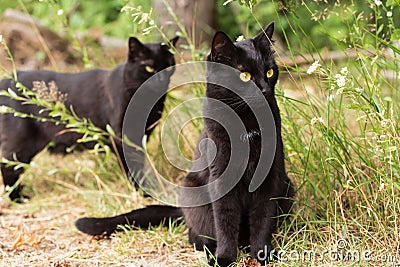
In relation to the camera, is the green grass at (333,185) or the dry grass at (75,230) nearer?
the green grass at (333,185)

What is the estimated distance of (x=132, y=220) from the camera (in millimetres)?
2932

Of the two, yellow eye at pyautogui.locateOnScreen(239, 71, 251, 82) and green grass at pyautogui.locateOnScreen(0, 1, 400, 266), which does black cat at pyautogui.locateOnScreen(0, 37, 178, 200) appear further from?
yellow eye at pyautogui.locateOnScreen(239, 71, 251, 82)

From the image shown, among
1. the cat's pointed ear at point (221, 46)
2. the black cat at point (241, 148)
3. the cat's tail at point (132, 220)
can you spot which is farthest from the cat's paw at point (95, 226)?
the cat's pointed ear at point (221, 46)

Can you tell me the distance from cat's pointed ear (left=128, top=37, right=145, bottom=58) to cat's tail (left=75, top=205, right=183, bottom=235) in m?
1.32

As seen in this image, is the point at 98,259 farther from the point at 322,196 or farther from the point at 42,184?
the point at 42,184

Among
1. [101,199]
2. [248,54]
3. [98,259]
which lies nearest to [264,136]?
[248,54]

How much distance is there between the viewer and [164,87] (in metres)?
3.89

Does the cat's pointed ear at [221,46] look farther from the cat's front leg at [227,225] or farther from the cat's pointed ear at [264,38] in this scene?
the cat's front leg at [227,225]

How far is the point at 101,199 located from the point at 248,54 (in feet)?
5.46

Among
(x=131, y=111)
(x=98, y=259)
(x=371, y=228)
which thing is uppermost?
(x=131, y=111)

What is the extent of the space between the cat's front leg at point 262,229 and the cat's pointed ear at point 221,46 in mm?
698

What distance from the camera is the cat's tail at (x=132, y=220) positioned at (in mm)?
2883

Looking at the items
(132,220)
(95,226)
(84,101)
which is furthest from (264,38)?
(84,101)

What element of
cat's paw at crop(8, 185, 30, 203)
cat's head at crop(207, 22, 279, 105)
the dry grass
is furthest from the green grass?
cat's paw at crop(8, 185, 30, 203)
